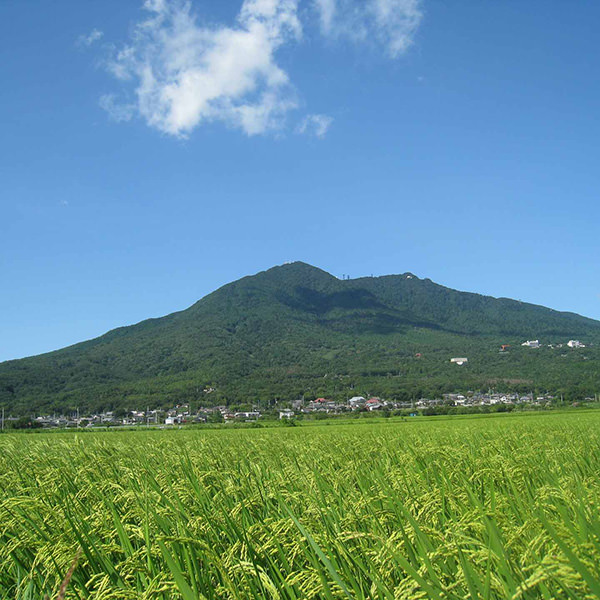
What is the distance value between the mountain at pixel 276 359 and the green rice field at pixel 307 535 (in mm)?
98523

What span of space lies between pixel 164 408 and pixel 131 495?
98.2 metres

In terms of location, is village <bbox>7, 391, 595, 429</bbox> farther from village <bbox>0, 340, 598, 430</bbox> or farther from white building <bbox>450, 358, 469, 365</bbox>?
white building <bbox>450, 358, 469, 365</bbox>

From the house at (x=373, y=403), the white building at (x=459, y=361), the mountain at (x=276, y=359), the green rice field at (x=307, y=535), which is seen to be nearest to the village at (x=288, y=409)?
the house at (x=373, y=403)

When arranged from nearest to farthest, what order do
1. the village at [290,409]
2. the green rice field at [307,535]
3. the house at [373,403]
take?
the green rice field at [307,535] < the village at [290,409] < the house at [373,403]

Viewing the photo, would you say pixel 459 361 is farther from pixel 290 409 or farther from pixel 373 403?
pixel 290 409

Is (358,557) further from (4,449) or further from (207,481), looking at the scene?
(4,449)

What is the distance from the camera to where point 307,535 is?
66.2 inches

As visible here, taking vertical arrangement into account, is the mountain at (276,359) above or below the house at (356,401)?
above

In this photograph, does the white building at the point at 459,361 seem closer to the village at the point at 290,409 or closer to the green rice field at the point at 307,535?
the village at the point at 290,409

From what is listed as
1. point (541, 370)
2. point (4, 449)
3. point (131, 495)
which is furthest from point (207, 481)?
point (541, 370)

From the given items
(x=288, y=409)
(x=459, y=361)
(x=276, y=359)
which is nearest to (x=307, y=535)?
(x=288, y=409)

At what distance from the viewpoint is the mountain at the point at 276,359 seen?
104 m

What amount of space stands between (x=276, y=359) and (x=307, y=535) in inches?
5428

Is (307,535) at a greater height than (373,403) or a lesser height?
greater
